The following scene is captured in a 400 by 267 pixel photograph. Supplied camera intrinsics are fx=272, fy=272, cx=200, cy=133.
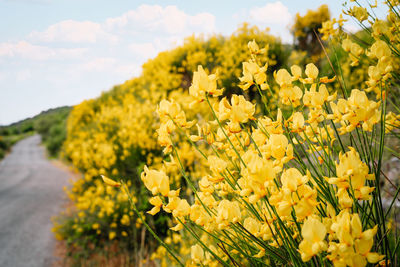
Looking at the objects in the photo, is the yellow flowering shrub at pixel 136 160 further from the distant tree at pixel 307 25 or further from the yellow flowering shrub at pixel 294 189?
the distant tree at pixel 307 25

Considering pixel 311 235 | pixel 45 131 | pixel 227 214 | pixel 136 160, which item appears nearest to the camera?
pixel 311 235

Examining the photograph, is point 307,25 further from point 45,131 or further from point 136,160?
point 45,131

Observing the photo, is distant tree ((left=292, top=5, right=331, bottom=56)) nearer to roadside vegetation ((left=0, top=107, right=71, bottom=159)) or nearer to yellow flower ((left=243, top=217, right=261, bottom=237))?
roadside vegetation ((left=0, top=107, right=71, bottom=159))

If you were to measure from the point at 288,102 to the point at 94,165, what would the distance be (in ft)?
15.8

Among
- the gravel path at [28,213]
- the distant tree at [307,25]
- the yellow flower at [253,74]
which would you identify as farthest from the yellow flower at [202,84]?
the distant tree at [307,25]

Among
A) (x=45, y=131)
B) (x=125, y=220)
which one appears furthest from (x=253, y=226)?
(x=45, y=131)

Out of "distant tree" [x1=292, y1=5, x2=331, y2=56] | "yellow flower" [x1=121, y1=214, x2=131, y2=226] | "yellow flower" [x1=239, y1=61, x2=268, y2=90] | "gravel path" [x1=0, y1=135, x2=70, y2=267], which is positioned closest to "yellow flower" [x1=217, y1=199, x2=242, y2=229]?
"yellow flower" [x1=239, y1=61, x2=268, y2=90]

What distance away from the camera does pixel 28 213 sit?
4754 mm

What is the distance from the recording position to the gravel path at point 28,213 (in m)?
3.71

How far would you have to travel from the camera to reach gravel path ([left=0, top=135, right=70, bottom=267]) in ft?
12.2

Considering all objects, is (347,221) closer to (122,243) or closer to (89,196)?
(122,243)

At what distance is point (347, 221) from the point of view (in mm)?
533

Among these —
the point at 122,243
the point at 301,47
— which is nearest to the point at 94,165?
the point at 122,243

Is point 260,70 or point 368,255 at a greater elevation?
point 260,70
